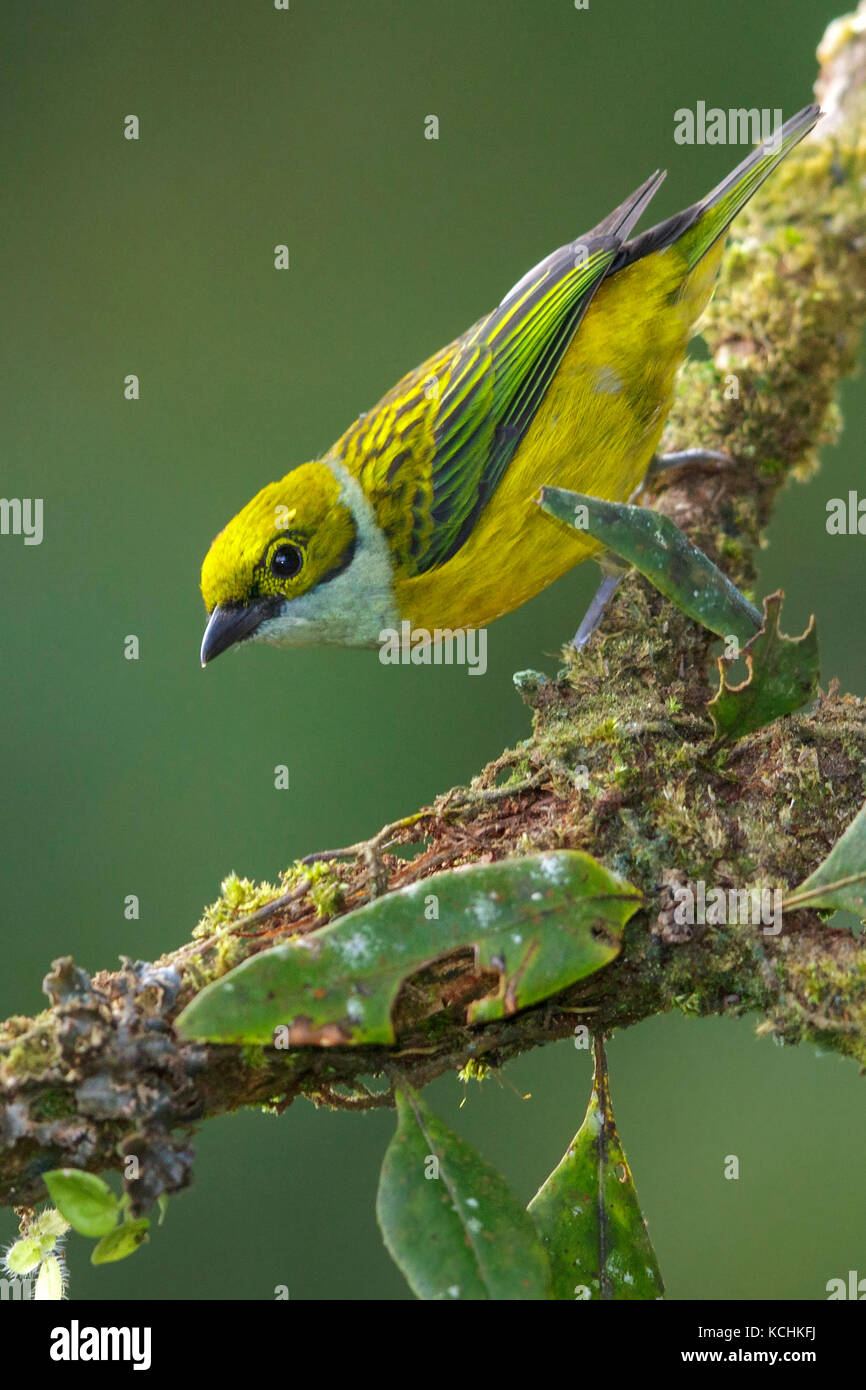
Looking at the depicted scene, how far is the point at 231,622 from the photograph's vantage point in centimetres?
308

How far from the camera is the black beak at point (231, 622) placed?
3.08 meters

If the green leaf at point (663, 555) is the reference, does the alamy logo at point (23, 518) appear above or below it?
above

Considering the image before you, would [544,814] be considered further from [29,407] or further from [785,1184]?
[29,407]

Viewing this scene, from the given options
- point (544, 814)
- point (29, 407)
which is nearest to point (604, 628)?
point (544, 814)

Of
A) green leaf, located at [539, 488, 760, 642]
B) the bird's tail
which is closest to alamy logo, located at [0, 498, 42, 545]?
the bird's tail

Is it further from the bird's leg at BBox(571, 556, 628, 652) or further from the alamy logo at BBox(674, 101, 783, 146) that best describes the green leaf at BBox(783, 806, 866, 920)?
the alamy logo at BBox(674, 101, 783, 146)

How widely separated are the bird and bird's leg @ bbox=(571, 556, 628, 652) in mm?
153

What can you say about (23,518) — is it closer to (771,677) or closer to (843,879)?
(771,677)

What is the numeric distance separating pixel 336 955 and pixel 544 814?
1.74 ft

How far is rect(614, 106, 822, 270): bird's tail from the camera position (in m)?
3.33

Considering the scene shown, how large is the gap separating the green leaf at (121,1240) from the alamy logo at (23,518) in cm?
411

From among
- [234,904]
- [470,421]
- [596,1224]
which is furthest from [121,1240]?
[470,421]

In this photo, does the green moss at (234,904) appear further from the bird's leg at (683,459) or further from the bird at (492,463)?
the bird's leg at (683,459)
